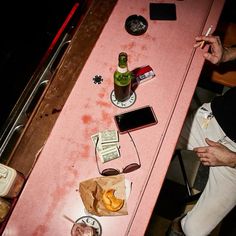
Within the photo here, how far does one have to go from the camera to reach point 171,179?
2.99 meters

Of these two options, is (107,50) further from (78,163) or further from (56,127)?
(78,163)

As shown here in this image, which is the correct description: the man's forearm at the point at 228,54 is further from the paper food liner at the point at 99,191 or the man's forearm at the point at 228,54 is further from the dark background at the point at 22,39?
the dark background at the point at 22,39

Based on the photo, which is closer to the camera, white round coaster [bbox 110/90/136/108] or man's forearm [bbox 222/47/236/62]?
white round coaster [bbox 110/90/136/108]

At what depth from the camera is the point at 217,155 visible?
2.11m

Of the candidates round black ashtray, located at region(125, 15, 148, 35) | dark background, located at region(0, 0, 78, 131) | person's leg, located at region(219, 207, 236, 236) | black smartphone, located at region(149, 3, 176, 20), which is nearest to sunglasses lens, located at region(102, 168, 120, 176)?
dark background, located at region(0, 0, 78, 131)

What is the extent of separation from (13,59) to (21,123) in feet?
1.61

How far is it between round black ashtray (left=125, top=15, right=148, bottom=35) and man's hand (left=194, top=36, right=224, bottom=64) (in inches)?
17.1

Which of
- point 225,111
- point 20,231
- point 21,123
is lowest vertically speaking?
point 20,231

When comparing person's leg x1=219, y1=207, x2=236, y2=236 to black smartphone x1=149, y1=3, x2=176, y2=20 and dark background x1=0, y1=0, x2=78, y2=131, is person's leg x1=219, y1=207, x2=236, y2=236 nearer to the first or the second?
black smartphone x1=149, y1=3, x2=176, y2=20

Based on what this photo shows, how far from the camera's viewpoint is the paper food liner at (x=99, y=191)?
1704mm

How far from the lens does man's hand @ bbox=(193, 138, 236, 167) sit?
208 cm

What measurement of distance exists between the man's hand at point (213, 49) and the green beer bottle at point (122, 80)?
693 mm

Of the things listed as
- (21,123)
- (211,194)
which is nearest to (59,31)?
(21,123)

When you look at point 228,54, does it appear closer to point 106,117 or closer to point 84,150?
point 106,117
